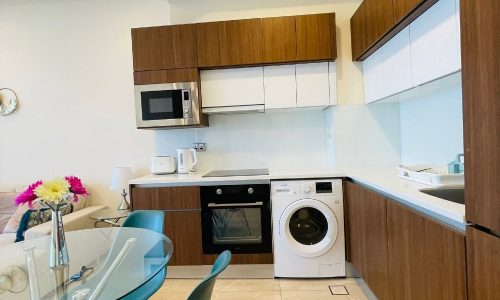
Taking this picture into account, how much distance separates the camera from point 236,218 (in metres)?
2.76

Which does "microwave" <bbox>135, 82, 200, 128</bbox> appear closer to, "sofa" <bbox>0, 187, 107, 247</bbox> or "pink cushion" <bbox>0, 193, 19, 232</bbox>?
"sofa" <bbox>0, 187, 107, 247</bbox>

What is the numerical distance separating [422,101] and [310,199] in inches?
47.7

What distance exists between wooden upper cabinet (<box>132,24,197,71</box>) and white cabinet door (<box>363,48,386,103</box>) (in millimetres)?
1624

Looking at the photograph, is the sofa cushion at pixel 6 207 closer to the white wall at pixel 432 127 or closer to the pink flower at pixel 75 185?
the pink flower at pixel 75 185

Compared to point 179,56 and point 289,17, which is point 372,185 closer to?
point 289,17

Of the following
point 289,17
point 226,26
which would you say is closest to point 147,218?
point 226,26

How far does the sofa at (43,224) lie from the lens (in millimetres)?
2693

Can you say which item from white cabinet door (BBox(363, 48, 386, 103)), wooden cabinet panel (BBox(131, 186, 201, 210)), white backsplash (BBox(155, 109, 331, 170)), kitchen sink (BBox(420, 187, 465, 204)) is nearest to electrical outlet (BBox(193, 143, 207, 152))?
white backsplash (BBox(155, 109, 331, 170))

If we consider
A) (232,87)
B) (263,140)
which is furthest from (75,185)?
(263,140)

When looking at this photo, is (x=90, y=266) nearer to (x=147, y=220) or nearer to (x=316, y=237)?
(x=147, y=220)

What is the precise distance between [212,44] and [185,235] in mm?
1789

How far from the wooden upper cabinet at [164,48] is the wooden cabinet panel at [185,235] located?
141 centimetres

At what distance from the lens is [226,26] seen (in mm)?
2908

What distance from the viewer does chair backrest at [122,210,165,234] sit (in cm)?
204
